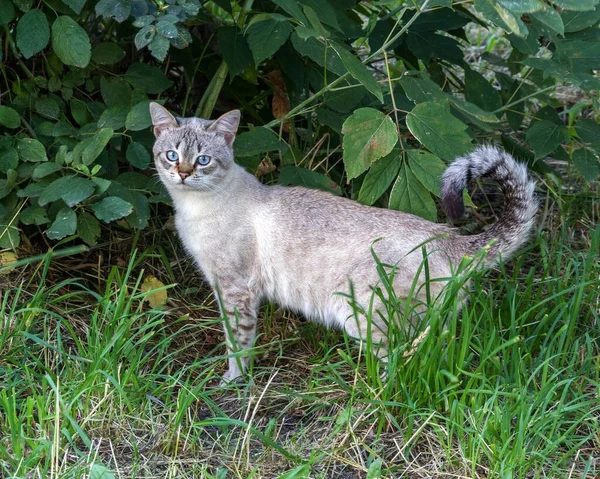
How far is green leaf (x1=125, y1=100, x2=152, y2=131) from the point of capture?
418cm

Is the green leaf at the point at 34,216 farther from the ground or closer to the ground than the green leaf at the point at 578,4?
closer to the ground

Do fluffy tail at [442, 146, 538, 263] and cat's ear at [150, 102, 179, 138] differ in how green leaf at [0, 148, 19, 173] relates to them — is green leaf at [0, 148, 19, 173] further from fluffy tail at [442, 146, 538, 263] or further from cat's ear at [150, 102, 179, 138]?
fluffy tail at [442, 146, 538, 263]

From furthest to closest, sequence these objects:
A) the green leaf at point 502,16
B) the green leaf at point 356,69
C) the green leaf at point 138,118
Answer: the green leaf at point 138,118
the green leaf at point 356,69
the green leaf at point 502,16

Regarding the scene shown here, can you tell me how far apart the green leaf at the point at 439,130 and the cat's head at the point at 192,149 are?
36.9 inches

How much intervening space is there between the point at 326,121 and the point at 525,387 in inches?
70.7

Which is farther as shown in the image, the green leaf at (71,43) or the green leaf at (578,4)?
the green leaf at (71,43)

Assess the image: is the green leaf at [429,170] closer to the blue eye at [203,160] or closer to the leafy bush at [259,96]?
the leafy bush at [259,96]

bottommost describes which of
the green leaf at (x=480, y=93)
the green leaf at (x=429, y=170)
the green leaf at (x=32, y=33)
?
the green leaf at (x=429, y=170)

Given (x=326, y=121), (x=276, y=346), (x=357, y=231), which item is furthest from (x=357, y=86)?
(x=276, y=346)

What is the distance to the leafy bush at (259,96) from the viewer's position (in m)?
3.88

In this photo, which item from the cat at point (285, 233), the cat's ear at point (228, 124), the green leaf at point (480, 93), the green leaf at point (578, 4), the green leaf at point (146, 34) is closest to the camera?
the green leaf at point (578, 4)

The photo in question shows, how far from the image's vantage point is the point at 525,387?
3.34 metres

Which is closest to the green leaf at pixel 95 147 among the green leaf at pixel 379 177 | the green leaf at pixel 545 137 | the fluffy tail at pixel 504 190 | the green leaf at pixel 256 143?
the green leaf at pixel 256 143

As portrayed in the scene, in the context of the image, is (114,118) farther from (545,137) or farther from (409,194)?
(545,137)
